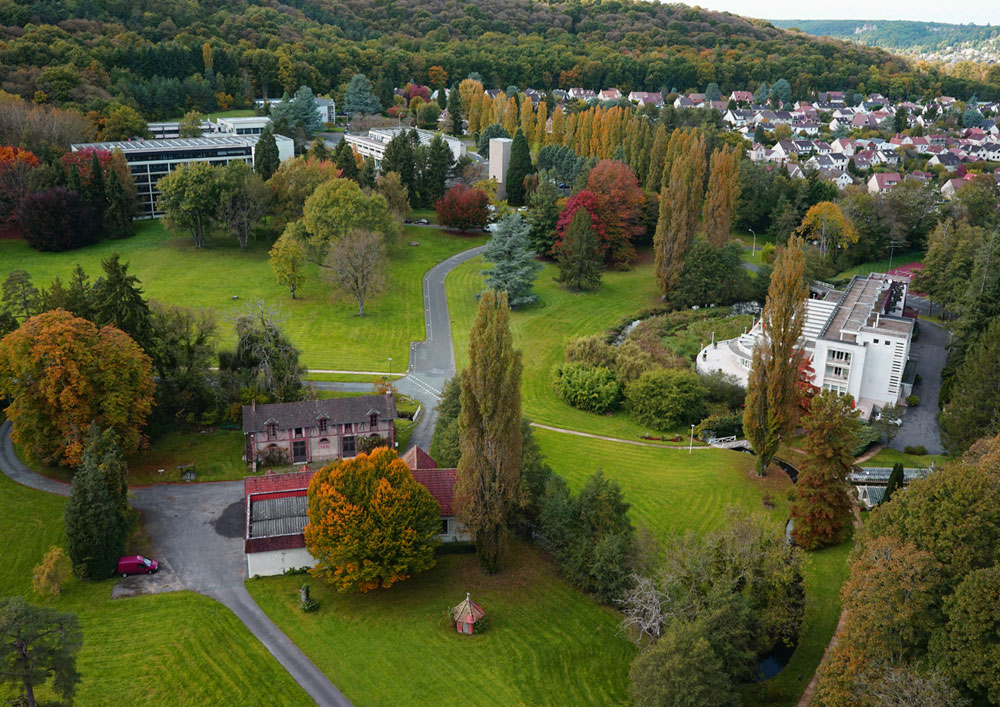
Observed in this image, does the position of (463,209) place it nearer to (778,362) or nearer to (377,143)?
(377,143)

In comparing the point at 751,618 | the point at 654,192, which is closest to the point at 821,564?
the point at 751,618

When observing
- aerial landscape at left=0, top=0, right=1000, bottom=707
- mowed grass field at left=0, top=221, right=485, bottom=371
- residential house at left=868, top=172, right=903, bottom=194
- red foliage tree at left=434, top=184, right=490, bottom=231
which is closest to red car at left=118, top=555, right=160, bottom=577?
aerial landscape at left=0, top=0, right=1000, bottom=707

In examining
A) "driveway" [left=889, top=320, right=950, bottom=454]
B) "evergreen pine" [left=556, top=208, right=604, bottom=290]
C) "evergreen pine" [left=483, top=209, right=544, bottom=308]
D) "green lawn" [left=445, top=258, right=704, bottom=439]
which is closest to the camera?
"driveway" [left=889, top=320, right=950, bottom=454]

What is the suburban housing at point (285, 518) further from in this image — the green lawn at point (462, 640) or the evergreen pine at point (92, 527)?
the evergreen pine at point (92, 527)

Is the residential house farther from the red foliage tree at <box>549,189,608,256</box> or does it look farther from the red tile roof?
the red tile roof

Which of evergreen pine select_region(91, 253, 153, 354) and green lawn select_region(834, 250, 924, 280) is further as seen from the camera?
green lawn select_region(834, 250, 924, 280)

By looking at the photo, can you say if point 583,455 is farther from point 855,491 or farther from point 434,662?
point 434,662
